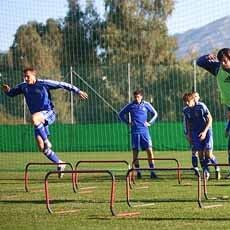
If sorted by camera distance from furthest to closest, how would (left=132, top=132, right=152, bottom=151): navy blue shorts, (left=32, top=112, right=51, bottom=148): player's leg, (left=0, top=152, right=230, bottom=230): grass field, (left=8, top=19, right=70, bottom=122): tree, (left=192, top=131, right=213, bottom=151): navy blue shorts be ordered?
1. (left=8, top=19, right=70, bottom=122): tree
2. (left=132, top=132, right=152, bottom=151): navy blue shorts
3. (left=192, top=131, right=213, bottom=151): navy blue shorts
4. (left=32, top=112, right=51, bottom=148): player's leg
5. (left=0, top=152, right=230, bottom=230): grass field

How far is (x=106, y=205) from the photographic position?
12875 mm

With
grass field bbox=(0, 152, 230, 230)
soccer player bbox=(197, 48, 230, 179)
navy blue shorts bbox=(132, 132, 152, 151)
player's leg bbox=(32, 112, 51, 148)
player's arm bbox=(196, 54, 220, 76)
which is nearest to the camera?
grass field bbox=(0, 152, 230, 230)

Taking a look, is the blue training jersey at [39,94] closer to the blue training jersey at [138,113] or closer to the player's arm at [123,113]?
the player's arm at [123,113]

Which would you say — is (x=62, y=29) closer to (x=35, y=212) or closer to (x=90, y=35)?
(x=90, y=35)

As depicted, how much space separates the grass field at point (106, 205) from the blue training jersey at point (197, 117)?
113 centimetres

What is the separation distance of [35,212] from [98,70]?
82.7ft

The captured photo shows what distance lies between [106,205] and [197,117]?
19.8 ft

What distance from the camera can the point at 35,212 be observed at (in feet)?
39.4

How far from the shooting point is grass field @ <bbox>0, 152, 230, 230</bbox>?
10664 millimetres

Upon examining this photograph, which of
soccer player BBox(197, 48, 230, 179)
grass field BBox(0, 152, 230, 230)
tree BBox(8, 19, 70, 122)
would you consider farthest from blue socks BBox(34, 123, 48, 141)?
tree BBox(8, 19, 70, 122)

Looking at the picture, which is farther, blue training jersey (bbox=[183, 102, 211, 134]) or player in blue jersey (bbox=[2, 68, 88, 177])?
blue training jersey (bbox=[183, 102, 211, 134])

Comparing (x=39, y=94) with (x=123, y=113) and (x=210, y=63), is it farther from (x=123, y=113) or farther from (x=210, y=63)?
(x=210, y=63)

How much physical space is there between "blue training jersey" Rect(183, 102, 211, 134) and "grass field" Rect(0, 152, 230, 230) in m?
1.13

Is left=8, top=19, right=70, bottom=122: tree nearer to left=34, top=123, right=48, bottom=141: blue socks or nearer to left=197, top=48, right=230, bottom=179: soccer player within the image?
left=34, top=123, right=48, bottom=141: blue socks
